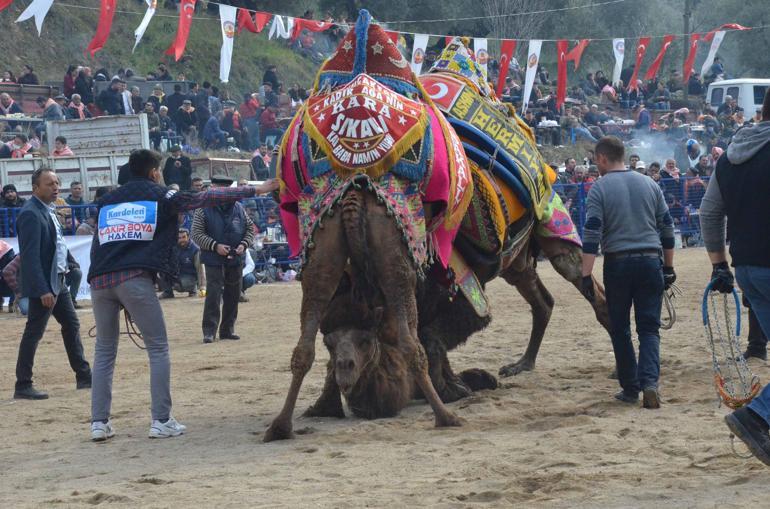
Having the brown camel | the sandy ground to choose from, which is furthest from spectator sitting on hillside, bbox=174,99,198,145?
the brown camel

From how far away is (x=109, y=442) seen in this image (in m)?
7.25

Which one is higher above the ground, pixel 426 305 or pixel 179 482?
pixel 426 305

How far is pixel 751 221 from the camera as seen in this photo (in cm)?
568

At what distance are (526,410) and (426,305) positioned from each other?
3.36 feet

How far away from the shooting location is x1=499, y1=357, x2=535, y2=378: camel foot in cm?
936

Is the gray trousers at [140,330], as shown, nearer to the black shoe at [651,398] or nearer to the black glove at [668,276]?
the black shoe at [651,398]

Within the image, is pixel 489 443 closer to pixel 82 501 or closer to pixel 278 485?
pixel 278 485

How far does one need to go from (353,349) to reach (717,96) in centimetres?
3496

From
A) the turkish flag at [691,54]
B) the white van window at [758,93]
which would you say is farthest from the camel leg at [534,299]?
the white van window at [758,93]

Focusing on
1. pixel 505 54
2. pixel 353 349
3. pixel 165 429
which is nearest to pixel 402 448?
pixel 353 349

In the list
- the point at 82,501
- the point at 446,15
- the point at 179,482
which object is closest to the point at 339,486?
the point at 179,482

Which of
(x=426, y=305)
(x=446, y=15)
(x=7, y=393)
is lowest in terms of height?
(x=7, y=393)

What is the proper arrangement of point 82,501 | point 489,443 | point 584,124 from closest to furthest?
point 82,501
point 489,443
point 584,124

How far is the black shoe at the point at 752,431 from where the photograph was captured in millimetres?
5344
